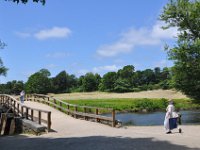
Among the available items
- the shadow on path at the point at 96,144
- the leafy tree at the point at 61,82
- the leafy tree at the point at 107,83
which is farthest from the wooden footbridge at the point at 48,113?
the leafy tree at the point at 61,82

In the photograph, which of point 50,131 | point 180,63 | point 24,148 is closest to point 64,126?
point 50,131

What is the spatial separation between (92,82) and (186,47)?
127435 mm

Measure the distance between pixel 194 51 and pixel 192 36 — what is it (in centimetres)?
224

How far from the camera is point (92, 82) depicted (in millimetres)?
162125

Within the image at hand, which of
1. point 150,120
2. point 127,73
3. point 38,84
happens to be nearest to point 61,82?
point 38,84

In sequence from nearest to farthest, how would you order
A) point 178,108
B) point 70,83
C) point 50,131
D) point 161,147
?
point 161,147
point 50,131
point 178,108
point 70,83

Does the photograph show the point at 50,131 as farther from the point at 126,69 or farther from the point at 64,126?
the point at 126,69

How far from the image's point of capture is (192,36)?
→ 119 feet

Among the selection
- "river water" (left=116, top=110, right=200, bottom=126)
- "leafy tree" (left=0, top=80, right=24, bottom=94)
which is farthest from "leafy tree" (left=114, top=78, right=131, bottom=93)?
"river water" (left=116, top=110, right=200, bottom=126)

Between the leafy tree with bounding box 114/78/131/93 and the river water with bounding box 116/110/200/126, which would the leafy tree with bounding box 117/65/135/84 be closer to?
the leafy tree with bounding box 114/78/131/93

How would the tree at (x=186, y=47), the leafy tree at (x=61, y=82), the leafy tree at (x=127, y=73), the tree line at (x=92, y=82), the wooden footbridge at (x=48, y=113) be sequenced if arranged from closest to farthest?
the wooden footbridge at (x=48, y=113) → the tree at (x=186, y=47) → the tree line at (x=92, y=82) → the leafy tree at (x=127, y=73) → the leafy tree at (x=61, y=82)

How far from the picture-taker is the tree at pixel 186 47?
34691 millimetres

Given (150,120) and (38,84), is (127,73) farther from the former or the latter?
(150,120)

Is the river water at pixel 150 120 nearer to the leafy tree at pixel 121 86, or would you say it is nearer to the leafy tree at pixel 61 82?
the leafy tree at pixel 121 86
